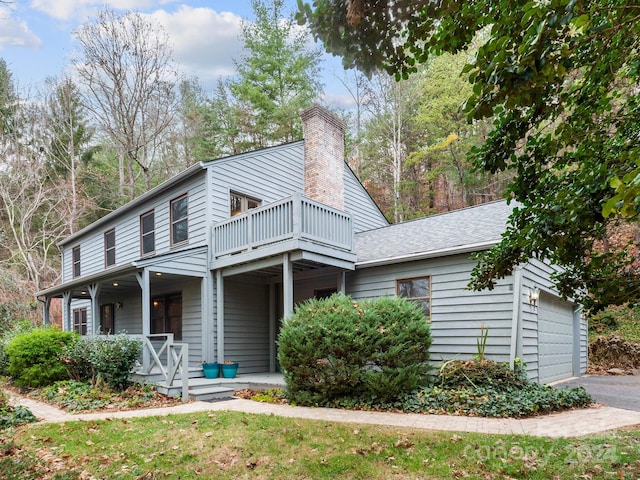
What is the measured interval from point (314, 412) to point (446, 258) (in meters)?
4.26

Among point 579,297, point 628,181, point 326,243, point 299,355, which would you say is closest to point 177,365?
point 299,355

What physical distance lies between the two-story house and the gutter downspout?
20 mm

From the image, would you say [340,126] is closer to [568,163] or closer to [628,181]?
[568,163]

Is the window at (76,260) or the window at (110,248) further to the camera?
the window at (76,260)

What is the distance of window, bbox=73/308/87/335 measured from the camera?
56.5 ft

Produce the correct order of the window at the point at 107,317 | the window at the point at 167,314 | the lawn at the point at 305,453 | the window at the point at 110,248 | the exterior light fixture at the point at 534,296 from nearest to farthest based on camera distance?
the lawn at the point at 305,453 → the exterior light fixture at the point at 534,296 → the window at the point at 167,314 → the window at the point at 110,248 → the window at the point at 107,317

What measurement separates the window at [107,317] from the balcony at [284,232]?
23.6 ft

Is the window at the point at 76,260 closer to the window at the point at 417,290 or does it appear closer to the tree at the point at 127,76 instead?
the tree at the point at 127,76

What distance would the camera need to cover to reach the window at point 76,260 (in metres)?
17.9

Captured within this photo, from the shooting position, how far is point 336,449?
15.9 ft

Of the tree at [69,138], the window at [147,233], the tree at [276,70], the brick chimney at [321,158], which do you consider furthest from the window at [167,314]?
the tree at [69,138]

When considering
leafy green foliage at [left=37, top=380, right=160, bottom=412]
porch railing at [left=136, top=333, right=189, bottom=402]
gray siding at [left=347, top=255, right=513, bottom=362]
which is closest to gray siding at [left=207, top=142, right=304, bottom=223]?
porch railing at [left=136, top=333, right=189, bottom=402]

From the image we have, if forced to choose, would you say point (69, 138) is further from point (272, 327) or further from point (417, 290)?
point (417, 290)

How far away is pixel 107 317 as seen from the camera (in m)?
16.1
